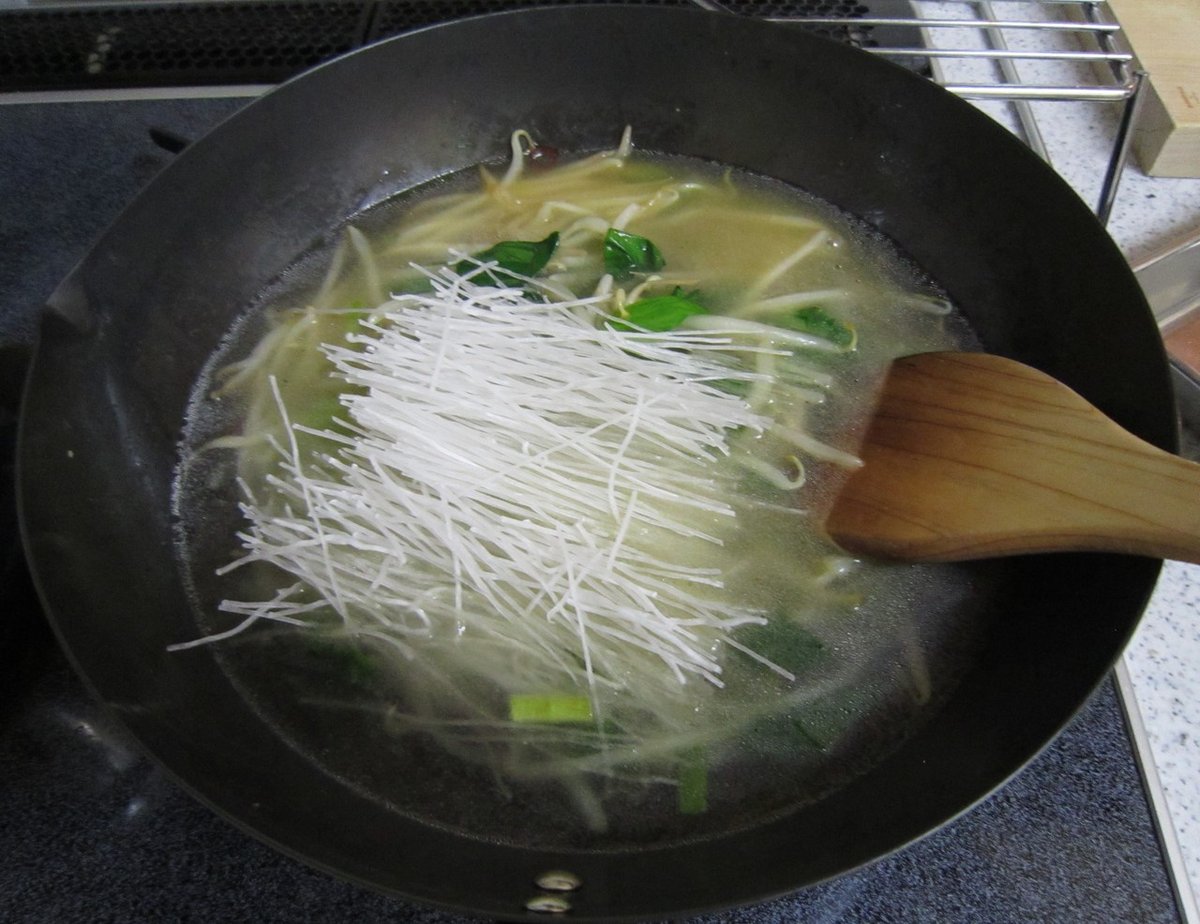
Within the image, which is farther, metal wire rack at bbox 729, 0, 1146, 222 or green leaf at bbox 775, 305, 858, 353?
metal wire rack at bbox 729, 0, 1146, 222

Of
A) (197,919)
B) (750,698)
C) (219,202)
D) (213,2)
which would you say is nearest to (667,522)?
(750,698)

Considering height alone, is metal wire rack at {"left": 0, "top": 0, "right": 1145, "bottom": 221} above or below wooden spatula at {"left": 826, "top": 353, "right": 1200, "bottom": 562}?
above

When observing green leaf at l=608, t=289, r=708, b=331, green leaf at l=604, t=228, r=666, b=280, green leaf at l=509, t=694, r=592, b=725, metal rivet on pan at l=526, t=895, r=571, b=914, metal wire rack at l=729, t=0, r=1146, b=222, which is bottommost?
green leaf at l=509, t=694, r=592, b=725

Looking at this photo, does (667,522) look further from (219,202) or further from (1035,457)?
(219,202)

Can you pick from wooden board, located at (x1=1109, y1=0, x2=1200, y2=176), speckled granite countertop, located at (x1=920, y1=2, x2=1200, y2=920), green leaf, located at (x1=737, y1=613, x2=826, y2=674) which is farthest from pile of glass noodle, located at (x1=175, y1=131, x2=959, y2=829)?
wooden board, located at (x1=1109, y1=0, x2=1200, y2=176)

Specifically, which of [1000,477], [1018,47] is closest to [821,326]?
[1000,477]

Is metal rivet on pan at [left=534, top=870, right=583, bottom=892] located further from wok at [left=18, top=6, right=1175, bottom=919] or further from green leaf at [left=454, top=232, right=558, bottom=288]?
green leaf at [left=454, top=232, right=558, bottom=288]

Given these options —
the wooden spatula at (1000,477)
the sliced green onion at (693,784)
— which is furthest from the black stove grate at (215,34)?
the sliced green onion at (693,784)

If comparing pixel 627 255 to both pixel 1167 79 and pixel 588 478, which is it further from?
pixel 1167 79

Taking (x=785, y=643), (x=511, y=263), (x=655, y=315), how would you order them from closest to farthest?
(x=785, y=643), (x=655, y=315), (x=511, y=263)
